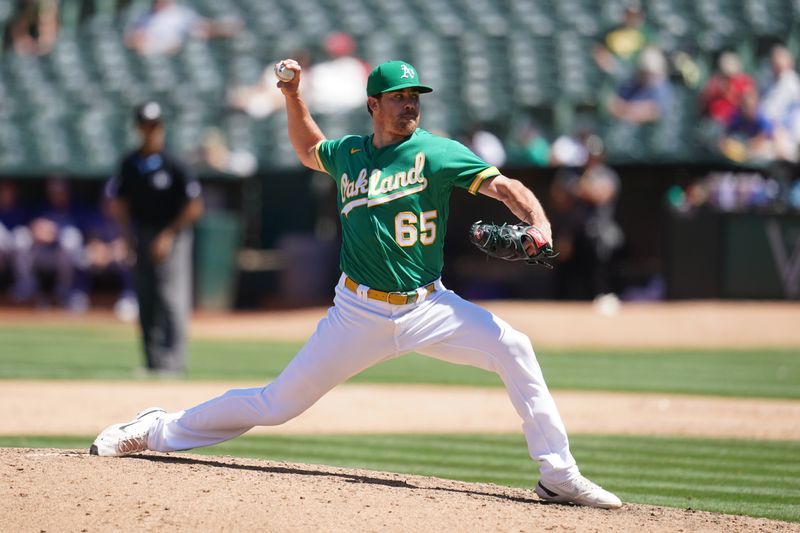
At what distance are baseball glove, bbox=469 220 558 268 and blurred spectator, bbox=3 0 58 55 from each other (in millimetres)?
16608

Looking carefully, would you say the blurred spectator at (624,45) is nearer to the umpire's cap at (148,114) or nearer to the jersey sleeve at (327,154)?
the umpire's cap at (148,114)

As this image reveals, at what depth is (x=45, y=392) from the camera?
9953 mm

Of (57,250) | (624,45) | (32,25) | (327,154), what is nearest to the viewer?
(327,154)

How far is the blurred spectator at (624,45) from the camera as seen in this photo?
60.1 ft

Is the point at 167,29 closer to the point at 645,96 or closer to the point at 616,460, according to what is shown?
the point at 645,96

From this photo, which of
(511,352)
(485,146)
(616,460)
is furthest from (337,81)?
(511,352)

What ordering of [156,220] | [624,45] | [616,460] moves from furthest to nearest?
[624,45] < [156,220] < [616,460]

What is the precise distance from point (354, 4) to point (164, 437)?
1568cm

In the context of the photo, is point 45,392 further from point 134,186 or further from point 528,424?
point 528,424

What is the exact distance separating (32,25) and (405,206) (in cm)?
1699

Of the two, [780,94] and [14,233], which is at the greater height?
[780,94]

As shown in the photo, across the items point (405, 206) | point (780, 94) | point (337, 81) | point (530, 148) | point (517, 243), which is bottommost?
point (517, 243)

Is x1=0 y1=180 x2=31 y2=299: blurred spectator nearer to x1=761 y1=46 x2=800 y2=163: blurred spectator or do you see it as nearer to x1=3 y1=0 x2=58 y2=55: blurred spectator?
x1=3 y1=0 x2=58 y2=55: blurred spectator

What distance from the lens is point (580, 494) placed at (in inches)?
216
